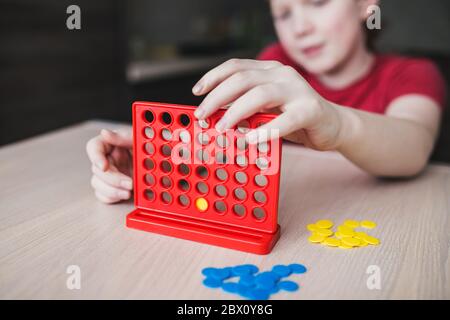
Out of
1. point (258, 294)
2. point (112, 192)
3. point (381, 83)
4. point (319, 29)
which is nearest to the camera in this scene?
point (258, 294)

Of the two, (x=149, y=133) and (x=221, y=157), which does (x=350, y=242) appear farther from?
(x=149, y=133)

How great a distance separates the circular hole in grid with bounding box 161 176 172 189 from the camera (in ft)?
1.84

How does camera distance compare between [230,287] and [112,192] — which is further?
[112,192]

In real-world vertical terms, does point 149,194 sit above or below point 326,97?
below

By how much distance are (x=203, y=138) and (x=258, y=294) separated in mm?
184

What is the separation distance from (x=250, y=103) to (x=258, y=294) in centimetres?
20

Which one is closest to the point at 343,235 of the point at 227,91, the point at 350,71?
the point at 227,91

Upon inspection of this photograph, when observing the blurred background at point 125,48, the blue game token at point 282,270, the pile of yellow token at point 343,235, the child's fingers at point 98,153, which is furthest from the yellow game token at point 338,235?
the blurred background at point 125,48

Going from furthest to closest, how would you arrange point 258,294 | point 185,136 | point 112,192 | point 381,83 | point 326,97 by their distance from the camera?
point 381,83 → point 326,97 → point 112,192 → point 185,136 → point 258,294

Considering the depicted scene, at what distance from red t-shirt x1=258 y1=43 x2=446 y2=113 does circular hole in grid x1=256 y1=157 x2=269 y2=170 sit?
572mm

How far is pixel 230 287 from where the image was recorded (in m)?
0.43

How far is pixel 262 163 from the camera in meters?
0.49

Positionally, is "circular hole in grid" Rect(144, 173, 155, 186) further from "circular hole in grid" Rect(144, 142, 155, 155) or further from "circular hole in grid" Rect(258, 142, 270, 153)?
"circular hole in grid" Rect(258, 142, 270, 153)

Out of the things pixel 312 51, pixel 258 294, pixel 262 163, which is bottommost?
pixel 258 294
